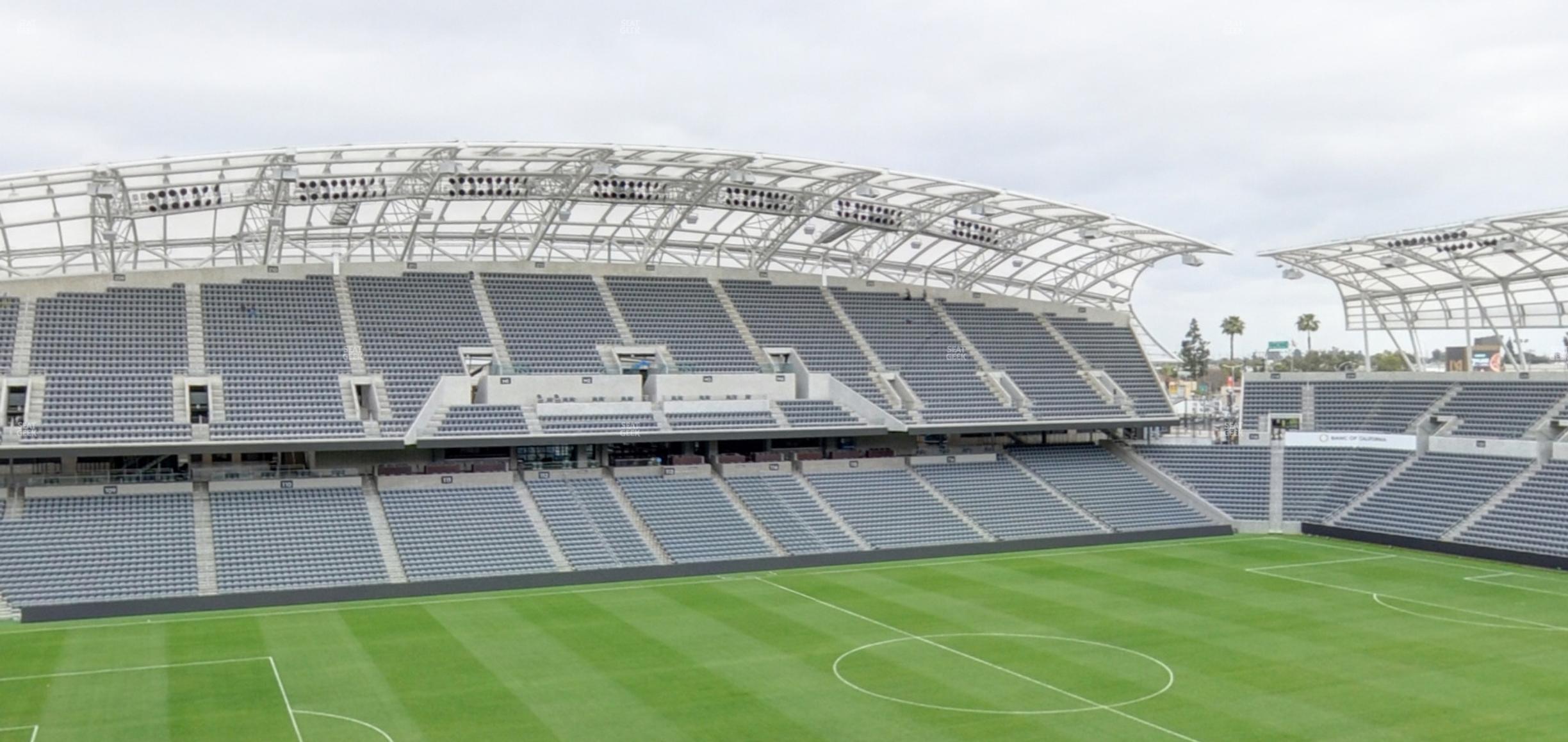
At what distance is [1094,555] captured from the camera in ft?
134

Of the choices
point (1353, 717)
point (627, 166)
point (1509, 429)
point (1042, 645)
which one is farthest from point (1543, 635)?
point (627, 166)

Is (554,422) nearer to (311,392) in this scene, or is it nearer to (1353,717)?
(311,392)

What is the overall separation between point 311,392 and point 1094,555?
2591cm

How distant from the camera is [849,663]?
2630 centimetres

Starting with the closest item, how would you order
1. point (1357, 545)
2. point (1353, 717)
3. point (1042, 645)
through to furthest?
point (1353, 717), point (1042, 645), point (1357, 545)

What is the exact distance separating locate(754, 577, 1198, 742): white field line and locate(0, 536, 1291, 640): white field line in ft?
10.4

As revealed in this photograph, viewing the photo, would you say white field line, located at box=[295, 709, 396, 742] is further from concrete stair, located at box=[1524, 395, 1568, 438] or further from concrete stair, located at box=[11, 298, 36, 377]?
concrete stair, located at box=[1524, 395, 1568, 438]

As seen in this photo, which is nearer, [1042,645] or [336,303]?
[1042,645]

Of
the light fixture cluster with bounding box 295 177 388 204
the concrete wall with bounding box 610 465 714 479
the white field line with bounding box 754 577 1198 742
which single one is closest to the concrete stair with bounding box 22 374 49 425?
the light fixture cluster with bounding box 295 177 388 204

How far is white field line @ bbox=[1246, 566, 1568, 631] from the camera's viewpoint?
98.5ft

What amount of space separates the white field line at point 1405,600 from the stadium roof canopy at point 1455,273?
44.2 feet

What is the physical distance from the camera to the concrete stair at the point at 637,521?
37750 millimetres

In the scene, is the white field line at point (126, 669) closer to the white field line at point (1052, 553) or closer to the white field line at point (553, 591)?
the white field line at point (553, 591)

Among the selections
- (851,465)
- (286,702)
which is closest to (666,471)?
(851,465)
